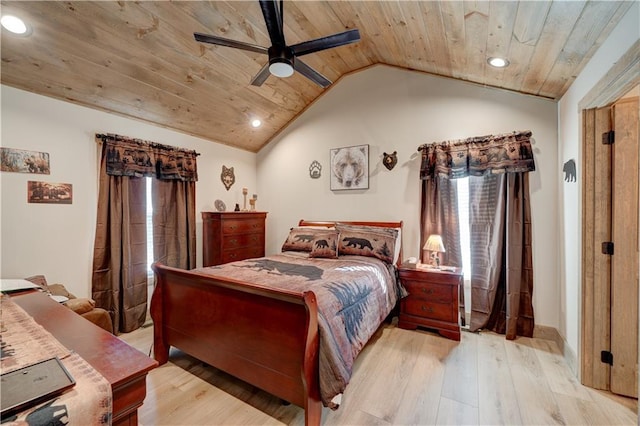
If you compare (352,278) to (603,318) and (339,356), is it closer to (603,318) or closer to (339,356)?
(339,356)

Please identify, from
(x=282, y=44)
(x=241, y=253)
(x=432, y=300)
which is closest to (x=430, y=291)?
(x=432, y=300)

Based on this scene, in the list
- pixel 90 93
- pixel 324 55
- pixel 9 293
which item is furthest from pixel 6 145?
pixel 324 55

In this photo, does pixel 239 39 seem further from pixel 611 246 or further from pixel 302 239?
pixel 611 246

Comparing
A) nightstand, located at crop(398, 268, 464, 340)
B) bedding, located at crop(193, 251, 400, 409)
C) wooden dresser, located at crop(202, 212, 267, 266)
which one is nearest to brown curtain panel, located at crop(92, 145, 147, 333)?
wooden dresser, located at crop(202, 212, 267, 266)

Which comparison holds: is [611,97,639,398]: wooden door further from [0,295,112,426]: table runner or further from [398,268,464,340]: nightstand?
[0,295,112,426]: table runner

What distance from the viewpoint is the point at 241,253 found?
4.16 m

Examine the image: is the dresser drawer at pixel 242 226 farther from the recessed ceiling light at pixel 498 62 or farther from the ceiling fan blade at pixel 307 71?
the recessed ceiling light at pixel 498 62

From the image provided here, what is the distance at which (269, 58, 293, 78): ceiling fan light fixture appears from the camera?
196 centimetres

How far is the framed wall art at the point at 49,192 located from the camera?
8.59ft

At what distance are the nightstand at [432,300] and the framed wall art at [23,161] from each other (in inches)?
147

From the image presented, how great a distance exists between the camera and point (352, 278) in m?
2.46

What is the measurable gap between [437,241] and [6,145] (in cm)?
420

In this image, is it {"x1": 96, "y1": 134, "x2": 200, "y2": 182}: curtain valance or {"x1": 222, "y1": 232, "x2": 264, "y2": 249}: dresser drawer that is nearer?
{"x1": 96, "y1": 134, "x2": 200, "y2": 182}: curtain valance

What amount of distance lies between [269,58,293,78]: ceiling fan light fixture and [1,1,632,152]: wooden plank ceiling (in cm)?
82
